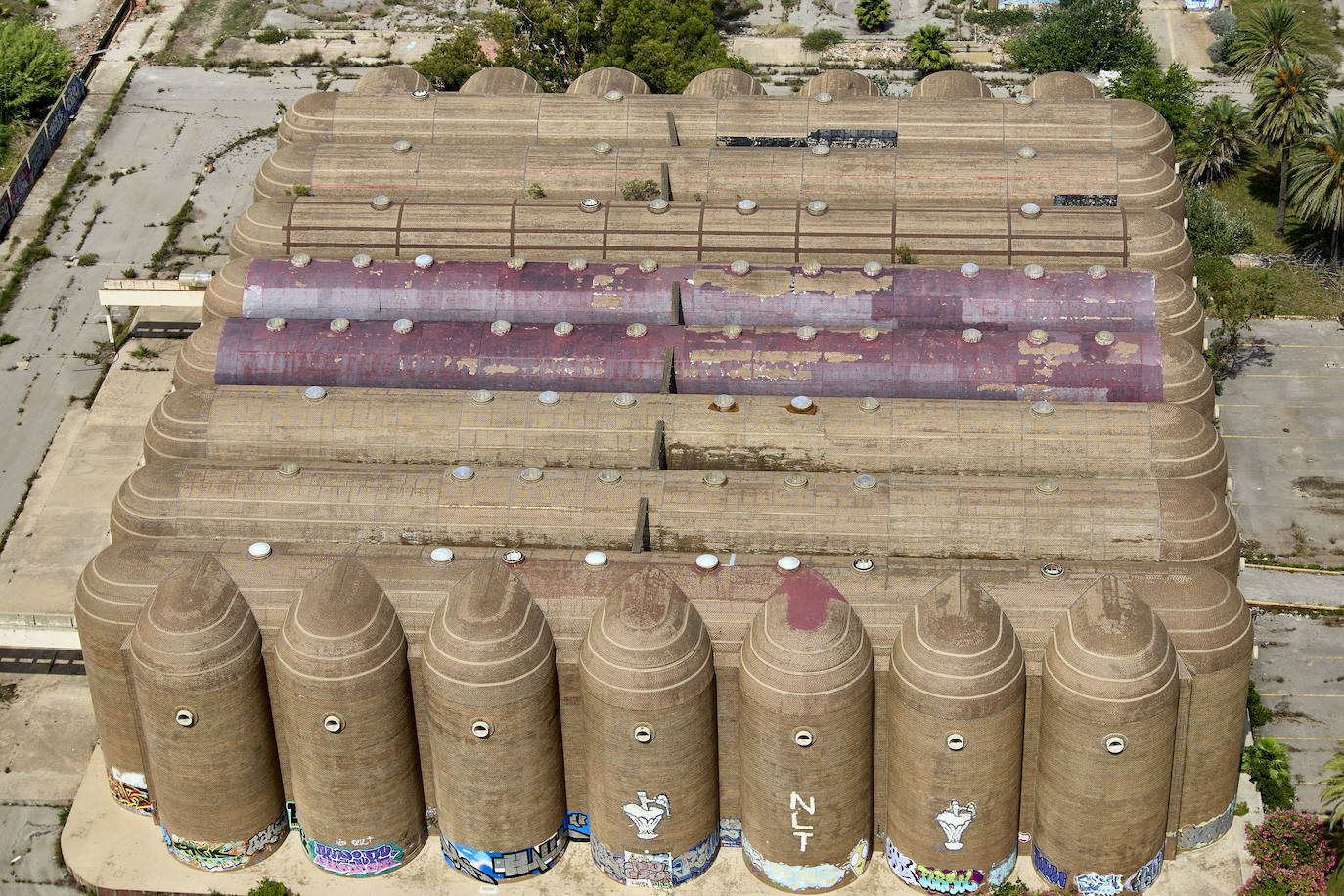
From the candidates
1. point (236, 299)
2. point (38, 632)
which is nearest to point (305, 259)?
point (236, 299)

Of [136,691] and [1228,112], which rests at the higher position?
[136,691]

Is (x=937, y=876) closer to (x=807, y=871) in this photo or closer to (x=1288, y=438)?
(x=807, y=871)

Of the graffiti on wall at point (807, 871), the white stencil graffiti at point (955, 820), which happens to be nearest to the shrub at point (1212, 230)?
the white stencil graffiti at point (955, 820)

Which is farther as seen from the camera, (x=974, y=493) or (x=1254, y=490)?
(x=1254, y=490)

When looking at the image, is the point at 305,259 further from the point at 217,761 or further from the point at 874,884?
the point at 874,884

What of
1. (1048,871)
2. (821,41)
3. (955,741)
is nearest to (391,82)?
(821,41)

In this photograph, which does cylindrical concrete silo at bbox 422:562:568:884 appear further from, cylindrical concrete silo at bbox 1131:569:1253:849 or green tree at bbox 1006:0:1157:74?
green tree at bbox 1006:0:1157:74
